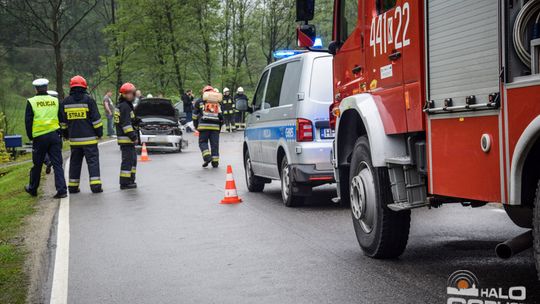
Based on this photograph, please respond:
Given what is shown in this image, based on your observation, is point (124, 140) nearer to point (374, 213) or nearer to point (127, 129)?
point (127, 129)

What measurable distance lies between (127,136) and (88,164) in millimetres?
1160

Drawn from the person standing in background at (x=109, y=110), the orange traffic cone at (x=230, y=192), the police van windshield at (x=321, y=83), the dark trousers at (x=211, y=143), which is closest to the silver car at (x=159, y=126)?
the person standing in background at (x=109, y=110)

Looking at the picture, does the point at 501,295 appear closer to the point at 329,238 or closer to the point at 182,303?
the point at 182,303

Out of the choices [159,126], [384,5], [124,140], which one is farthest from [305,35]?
[159,126]

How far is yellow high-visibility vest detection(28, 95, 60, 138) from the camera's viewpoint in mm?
14492

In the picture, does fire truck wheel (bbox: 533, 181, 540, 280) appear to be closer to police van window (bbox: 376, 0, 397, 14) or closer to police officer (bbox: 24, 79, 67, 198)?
police van window (bbox: 376, 0, 397, 14)

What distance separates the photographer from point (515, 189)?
482cm

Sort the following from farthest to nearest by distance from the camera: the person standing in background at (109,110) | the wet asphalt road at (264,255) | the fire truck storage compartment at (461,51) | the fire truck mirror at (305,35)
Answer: the person standing in background at (109,110)
the fire truck mirror at (305,35)
the wet asphalt road at (264,255)
the fire truck storage compartment at (461,51)

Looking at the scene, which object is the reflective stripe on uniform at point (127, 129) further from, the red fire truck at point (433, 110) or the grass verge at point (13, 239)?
the red fire truck at point (433, 110)

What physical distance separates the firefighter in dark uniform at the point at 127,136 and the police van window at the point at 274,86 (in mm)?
3839

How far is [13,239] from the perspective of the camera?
980cm

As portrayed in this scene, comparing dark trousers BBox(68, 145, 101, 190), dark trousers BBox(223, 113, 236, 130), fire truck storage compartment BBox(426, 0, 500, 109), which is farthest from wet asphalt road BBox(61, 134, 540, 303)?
dark trousers BBox(223, 113, 236, 130)

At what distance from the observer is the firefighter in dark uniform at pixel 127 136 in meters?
15.7

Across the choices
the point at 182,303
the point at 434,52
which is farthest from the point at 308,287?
the point at 434,52
